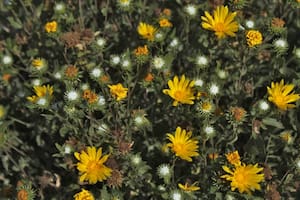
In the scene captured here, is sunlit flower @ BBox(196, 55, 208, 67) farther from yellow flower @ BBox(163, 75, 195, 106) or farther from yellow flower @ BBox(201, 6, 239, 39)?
yellow flower @ BBox(201, 6, 239, 39)

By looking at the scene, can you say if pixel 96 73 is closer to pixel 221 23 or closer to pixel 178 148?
pixel 178 148

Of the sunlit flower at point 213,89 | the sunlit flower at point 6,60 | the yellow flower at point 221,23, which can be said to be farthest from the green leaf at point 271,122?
the sunlit flower at point 6,60

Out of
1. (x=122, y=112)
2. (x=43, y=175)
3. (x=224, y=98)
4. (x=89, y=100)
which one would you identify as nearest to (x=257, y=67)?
(x=224, y=98)

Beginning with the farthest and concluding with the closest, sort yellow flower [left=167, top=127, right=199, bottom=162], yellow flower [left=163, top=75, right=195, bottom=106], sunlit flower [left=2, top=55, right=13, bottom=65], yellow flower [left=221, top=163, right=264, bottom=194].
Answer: sunlit flower [left=2, top=55, right=13, bottom=65] < yellow flower [left=163, top=75, right=195, bottom=106] < yellow flower [left=167, top=127, right=199, bottom=162] < yellow flower [left=221, top=163, right=264, bottom=194]

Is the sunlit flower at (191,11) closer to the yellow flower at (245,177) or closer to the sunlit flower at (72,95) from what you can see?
the sunlit flower at (72,95)

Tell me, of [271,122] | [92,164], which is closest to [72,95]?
[92,164]

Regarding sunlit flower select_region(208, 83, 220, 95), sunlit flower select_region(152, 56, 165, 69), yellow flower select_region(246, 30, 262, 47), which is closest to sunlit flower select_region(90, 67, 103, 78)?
sunlit flower select_region(152, 56, 165, 69)
